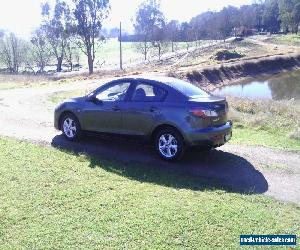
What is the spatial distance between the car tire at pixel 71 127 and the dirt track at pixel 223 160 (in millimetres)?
187

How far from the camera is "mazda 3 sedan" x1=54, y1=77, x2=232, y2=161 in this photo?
7.91 m

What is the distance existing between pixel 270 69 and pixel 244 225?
→ 4961cm

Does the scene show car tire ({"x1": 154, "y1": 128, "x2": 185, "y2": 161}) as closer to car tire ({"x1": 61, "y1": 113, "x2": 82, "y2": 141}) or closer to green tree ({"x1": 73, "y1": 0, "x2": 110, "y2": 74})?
car tire ({"x1": 61, "y1": 113, "x2": 82, "y2": 141})

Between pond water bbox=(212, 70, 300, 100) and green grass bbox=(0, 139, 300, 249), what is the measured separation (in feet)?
87.5

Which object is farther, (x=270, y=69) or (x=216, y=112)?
(x=270, y=69)

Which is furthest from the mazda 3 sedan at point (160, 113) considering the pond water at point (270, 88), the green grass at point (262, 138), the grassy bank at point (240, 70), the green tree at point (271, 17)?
the green tree at point (271, 17)

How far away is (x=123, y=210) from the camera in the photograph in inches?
228

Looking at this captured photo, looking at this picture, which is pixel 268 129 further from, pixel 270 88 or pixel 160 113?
pixel 270 88

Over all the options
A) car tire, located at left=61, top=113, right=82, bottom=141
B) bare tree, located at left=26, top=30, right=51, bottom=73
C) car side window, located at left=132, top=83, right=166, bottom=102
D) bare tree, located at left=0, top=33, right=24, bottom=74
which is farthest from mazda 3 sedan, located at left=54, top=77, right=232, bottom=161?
bare tree, located at left=0, top=33, right=24, bottom=74

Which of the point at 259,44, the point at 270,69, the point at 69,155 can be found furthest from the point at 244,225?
the point at 259,44

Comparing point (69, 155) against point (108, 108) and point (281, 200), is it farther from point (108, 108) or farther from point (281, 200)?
point (281, 200)

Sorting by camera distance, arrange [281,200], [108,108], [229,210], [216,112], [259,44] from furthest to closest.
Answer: [259,44] → [108,108] → [216,112] → [281,200] → [229,210]

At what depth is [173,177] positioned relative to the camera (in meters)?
7.41

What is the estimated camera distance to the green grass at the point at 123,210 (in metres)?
5.02
